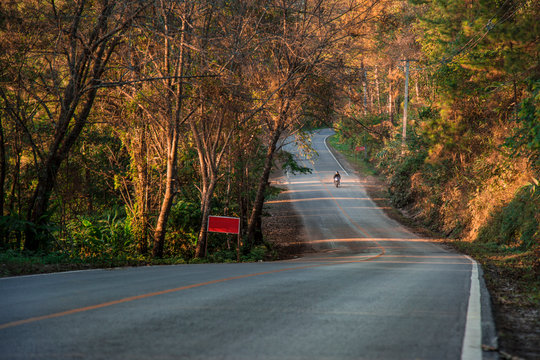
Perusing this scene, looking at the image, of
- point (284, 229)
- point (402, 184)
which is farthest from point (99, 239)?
point (402, 184)

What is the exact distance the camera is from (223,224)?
57.7ft

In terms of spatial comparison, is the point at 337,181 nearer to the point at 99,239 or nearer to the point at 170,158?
the point at 170,158

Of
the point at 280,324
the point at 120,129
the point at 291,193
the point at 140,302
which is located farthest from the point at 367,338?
the point at 291,193

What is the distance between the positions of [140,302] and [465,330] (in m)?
3.80

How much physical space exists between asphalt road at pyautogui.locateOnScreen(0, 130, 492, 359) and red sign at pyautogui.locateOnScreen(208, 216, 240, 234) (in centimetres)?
702

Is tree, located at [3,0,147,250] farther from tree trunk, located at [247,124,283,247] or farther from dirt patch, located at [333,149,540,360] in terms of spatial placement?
dirt patch, located at [333,149,540,360]

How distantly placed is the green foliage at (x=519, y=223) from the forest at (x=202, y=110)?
0.09m

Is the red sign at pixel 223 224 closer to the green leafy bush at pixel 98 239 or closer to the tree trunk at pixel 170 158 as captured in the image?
the tree trunk at pixel 170 158

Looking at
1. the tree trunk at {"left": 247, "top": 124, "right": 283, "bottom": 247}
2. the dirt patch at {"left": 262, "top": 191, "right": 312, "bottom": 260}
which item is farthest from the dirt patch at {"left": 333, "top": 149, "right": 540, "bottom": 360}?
the dirt patch at {"left": 262, "top": 191, "right": 312, "bottom": 260}

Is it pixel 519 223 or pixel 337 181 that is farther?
pixel 337 181

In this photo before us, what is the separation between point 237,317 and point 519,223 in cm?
1821

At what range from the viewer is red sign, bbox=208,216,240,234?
17.5 meters

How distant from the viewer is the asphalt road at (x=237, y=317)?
436 centimetres

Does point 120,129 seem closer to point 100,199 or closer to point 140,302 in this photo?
point 100,199
